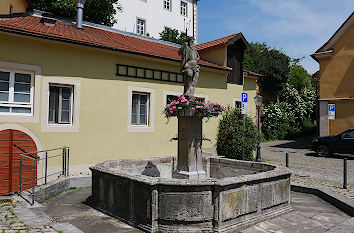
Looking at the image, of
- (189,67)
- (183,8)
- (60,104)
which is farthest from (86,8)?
(189,67)

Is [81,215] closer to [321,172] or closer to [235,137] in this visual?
[235,137]

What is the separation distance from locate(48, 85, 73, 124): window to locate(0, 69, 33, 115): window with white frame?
0.62 meters

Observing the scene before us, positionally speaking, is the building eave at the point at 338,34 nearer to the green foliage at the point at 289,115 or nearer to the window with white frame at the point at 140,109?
the green foliage at the point at 289,115

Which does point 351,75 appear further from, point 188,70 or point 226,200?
point 226,200

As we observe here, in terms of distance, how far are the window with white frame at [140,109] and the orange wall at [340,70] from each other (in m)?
14.1

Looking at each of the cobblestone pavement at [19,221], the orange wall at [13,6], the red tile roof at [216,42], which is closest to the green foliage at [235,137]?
the red tile roof at [216,42]

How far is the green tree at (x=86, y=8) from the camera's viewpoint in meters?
17.5

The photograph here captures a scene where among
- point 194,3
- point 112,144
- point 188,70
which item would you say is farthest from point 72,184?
point 194,3

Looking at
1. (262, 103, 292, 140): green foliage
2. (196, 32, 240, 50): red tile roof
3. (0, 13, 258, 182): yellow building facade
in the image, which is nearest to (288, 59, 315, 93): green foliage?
(262, 103, 292, 140): green foliage

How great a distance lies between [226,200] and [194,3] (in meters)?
32.1

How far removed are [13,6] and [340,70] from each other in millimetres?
19933

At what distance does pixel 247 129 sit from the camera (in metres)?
13.2

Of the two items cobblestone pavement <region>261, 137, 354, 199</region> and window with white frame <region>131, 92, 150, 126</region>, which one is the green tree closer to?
window with white frame <region>131, 92, 150, 126</region>

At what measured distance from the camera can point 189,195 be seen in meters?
4.90
